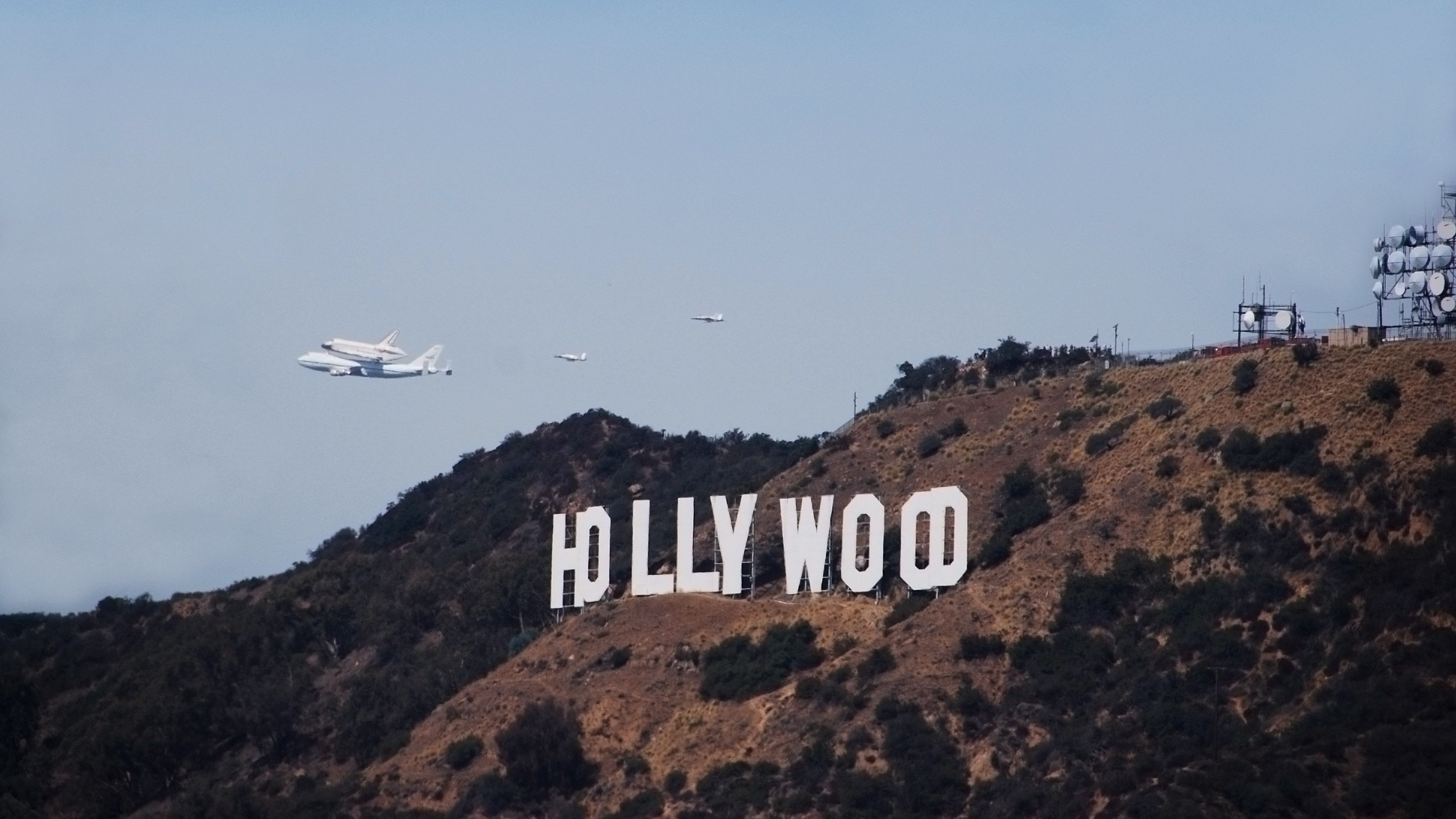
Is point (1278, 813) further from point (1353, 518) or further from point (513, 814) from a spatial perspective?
point (513, 814)

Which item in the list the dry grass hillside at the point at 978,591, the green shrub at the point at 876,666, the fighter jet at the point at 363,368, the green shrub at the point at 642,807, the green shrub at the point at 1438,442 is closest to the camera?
the green shrub at the point at 1438,442

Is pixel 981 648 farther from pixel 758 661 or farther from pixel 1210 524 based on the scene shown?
pixel 1210 524

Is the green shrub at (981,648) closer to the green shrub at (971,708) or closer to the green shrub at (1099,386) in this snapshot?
the green shrub at (971,708)

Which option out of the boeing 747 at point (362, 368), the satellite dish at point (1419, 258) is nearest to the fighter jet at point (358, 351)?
the boeing 747 at point (362, 368)

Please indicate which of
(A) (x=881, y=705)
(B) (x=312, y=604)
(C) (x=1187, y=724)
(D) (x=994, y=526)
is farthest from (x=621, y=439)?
(C) (x=1187, y=724)

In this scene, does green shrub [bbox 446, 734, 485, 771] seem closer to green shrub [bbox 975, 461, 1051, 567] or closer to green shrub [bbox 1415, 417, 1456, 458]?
green shrub [bbox 975, 461, 1051, 567]

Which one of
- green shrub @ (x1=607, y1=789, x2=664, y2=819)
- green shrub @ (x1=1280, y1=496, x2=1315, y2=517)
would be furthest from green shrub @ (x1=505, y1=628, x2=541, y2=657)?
green shrub @ (x1=1280, y1=496, x2=1315, y2=517)

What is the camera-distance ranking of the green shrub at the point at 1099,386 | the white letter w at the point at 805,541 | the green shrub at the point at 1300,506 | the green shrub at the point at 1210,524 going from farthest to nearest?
the green shrub at the point at 1099,386
the white letter w at the point at 805,541
the green shrub at the point at 1210,524
the green shrub at the point at 1300,506

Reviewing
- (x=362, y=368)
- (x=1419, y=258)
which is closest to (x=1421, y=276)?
(x=1419, y=258)
